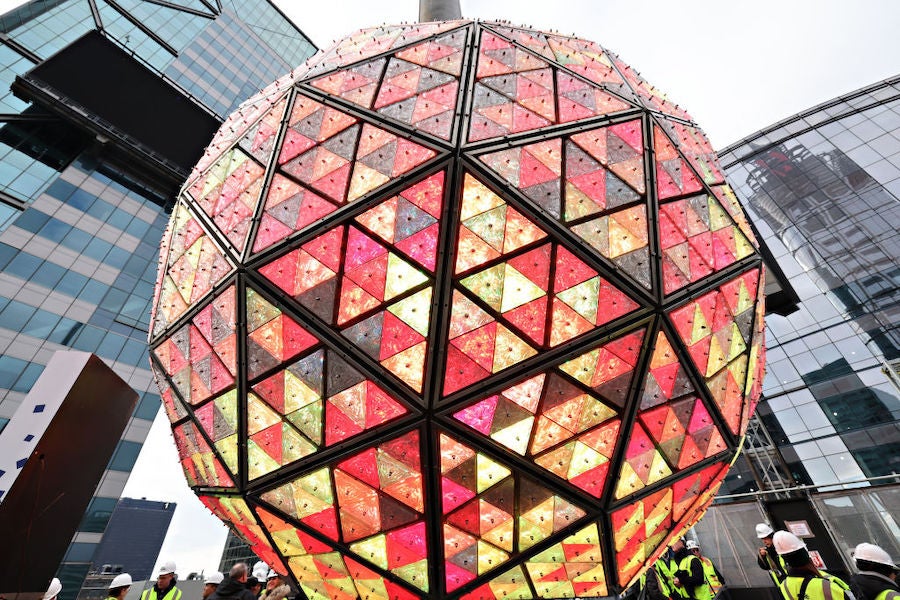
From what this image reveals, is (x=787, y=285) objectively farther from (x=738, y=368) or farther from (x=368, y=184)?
A: (x=368, y=184)

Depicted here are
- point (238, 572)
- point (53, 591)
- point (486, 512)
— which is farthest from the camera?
point (53, 591)

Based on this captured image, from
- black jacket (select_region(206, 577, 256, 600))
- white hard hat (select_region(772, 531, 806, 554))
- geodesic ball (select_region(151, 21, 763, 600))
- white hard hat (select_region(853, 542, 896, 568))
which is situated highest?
geodesic ball (select_region(151, 21, 763, 600))

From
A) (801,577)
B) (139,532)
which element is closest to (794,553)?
(801,577)

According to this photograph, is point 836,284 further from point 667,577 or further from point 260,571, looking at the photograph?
point 260,571

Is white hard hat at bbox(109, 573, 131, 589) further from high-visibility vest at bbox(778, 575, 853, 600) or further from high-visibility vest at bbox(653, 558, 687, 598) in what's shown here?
high-visibility vest at bbox(653, 558, 687, 598)

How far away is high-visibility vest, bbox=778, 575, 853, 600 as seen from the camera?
4.11 metres

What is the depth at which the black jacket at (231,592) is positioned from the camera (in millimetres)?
4641

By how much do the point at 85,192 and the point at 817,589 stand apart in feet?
135

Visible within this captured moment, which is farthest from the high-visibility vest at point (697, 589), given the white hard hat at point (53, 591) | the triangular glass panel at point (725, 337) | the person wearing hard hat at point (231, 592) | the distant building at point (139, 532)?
the distant building at point (139, 532)

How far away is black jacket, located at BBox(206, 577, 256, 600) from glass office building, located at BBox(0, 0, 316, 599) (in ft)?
86.5

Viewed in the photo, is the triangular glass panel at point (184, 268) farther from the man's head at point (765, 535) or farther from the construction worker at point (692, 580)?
the man's head at point (765, 535)

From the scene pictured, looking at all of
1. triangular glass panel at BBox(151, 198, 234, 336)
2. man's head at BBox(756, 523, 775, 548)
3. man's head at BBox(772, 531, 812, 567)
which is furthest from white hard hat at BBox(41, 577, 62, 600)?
man's head at BBox(756, 523, 775, 548)

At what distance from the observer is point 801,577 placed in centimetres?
449

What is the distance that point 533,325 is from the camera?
3.06 metres
